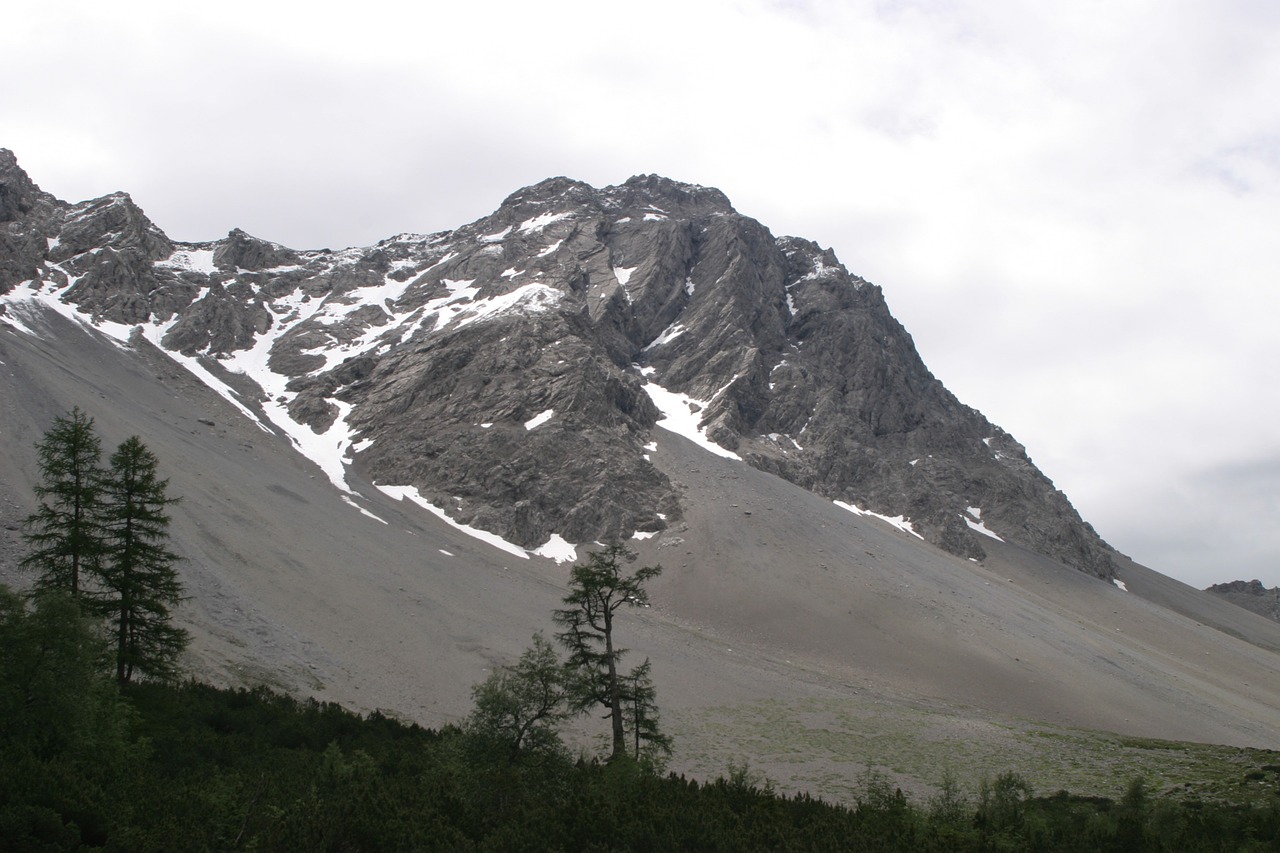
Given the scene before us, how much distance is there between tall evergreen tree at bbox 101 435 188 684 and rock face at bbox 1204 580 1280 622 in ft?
656

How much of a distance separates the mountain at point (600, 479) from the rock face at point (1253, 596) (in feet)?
A: 135

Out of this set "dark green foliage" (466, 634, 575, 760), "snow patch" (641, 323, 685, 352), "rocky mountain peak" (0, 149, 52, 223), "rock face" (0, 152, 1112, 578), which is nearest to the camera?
Answer: "dark green foliage" (466, 634, 575, 760)

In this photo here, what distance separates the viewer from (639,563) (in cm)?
8144

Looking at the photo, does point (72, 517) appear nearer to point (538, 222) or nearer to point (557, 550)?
point (557, 550)

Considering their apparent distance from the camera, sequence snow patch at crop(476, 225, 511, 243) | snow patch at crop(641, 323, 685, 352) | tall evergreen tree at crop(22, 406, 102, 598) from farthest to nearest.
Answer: snow patch at crop(476, 225, 511, 243)
snow patch at crop(641, 323, 685, 352)
tall evergreen tree at crop(22, 406, 102, 598)

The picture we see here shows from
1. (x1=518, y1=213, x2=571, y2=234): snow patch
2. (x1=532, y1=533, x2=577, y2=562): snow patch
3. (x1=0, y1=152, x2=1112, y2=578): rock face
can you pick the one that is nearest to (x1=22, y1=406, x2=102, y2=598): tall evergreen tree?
(x1=532, y1=533, x2=577, y2=562): snow patch

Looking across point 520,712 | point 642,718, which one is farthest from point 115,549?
point 642,718

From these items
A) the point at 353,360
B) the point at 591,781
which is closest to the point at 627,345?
the point at 353,360

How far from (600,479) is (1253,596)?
539ft

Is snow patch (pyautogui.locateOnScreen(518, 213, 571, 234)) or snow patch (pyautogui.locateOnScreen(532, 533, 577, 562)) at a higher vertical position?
snow patch (pyautogui.locateOnScreen(518, 213, 571, 234))

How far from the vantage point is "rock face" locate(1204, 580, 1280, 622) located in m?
167

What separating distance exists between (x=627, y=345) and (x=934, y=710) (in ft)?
327

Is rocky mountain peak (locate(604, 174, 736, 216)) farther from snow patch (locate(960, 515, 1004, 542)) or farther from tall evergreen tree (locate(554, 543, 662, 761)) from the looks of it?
tall evergreen tree (locate(554, 543, 662, 761))

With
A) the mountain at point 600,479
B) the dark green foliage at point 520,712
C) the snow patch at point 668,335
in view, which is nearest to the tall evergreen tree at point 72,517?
the mountain at point 600,479
